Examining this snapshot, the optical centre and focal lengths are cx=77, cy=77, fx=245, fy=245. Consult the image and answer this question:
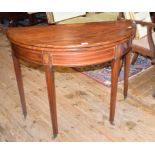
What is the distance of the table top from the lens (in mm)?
1620

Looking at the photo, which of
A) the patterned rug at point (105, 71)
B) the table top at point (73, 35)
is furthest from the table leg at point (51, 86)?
the patterned rug at point (105, 71)

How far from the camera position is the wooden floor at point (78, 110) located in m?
2.05

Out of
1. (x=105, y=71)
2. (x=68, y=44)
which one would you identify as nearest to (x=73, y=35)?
(x=68, y=44)

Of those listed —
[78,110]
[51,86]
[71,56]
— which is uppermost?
[71,56]

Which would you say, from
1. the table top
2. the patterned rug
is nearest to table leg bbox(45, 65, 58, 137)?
the table top

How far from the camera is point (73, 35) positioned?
1795mm

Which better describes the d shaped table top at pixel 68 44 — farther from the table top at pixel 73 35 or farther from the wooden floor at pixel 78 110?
the wooden floor at pixel 78 110

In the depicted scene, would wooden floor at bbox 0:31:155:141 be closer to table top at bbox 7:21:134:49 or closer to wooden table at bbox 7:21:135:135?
wooden table at bbox 7:21:135:135

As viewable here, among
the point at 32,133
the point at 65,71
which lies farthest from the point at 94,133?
the point at 65,71

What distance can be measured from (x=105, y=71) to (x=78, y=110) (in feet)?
2.72

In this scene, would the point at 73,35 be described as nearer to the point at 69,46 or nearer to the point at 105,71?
the point at 69,46

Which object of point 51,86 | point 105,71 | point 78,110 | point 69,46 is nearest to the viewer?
point 69,46
